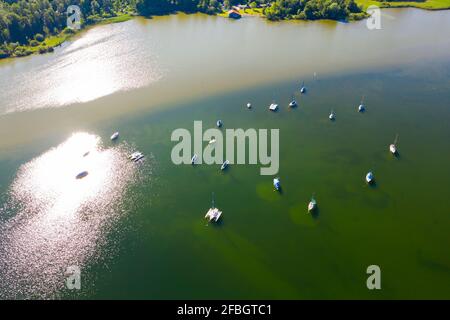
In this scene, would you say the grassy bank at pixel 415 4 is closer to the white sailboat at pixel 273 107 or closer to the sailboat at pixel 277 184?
the white sailboat at pixel 273 107

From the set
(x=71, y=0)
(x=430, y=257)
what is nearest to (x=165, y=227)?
(x=430, y=257)

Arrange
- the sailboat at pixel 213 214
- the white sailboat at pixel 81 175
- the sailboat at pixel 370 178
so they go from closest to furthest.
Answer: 1. the sailboat at pixel 213 214
2. the sailboat at pixel 370 178
3. the white sailboat at pixel 81 175

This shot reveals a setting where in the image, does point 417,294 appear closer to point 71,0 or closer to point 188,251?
point 188,251

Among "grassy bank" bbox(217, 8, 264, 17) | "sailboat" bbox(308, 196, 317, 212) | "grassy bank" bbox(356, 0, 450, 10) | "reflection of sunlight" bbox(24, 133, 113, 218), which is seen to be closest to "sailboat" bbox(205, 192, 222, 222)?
"sailboat" bbox(308, 196, 317, 212)

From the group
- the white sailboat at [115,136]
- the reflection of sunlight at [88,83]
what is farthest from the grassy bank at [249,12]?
the white sailboat at [115,136]

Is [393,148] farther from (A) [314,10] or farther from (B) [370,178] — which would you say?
(A) [314,10]

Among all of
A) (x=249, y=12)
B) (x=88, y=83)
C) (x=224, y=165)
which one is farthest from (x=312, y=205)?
(x=249, y=12)

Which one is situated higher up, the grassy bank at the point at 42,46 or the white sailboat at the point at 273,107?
the grassy bank at the point at 42,46
